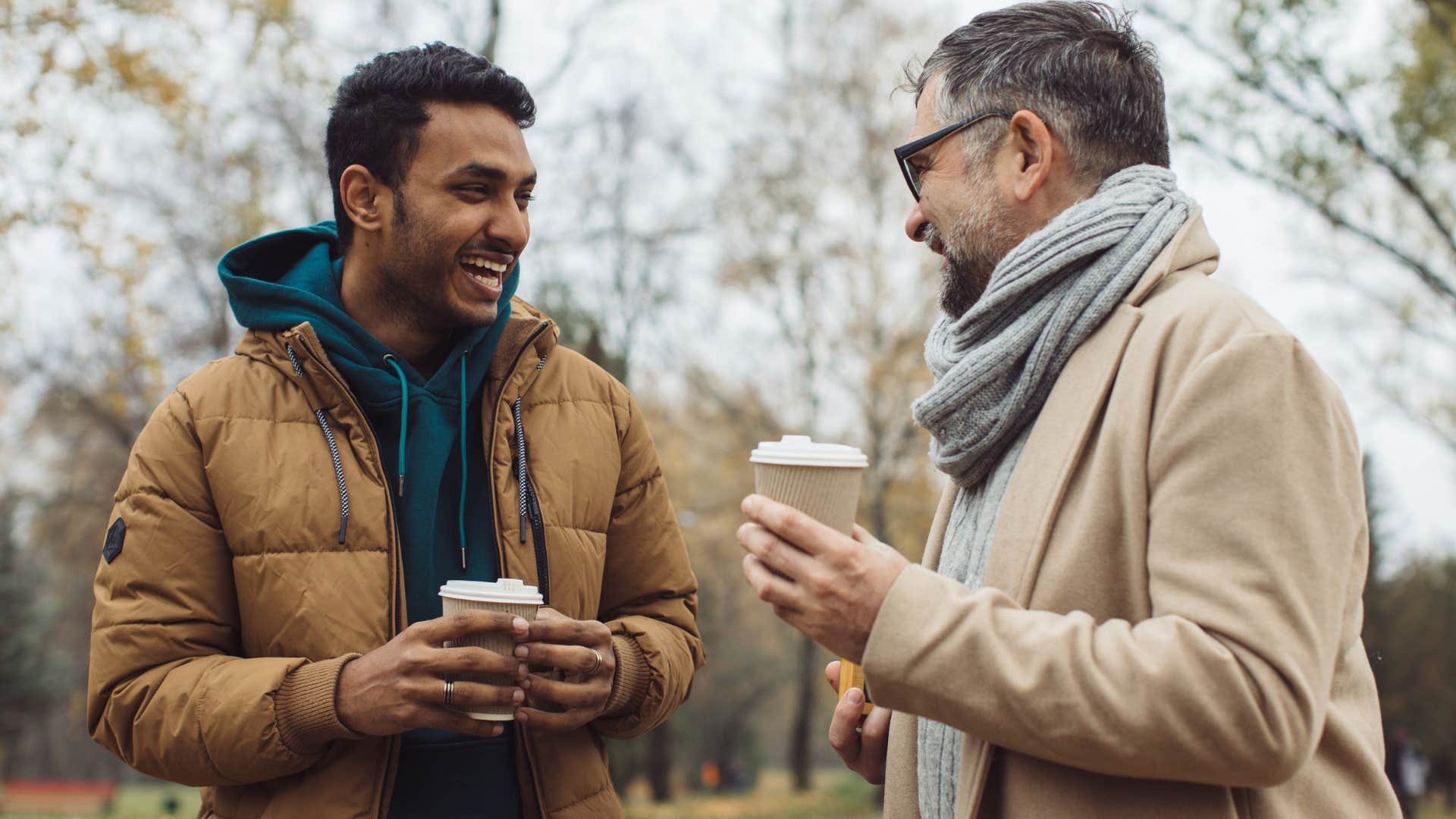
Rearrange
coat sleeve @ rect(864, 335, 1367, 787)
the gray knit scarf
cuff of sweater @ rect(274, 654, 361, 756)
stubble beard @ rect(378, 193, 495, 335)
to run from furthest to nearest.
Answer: stubble beard @ rect(378, 193, 495, 335) < cuff of sweater @ rect(274, 654, 361, 756) < the gray knit scarf < coat sleeve @ rect(864, 335, 1367, 787)

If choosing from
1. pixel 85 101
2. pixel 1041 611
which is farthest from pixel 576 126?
pixel 1041 611

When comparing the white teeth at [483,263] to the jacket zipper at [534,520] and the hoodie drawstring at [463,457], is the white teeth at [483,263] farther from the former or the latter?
the jacket zipper at [534,520]

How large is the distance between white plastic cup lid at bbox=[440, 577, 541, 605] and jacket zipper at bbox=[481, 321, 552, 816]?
0.34 metres

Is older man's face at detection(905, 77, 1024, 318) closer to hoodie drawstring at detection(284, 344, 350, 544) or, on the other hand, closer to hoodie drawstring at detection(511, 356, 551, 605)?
hoodie drawstring at detection(511, 356, 551, 605)

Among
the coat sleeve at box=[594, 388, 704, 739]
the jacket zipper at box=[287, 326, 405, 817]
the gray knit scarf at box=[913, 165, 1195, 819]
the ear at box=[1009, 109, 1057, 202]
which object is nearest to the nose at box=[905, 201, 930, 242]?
the ear at box=[1009, 109, 1057, 202]

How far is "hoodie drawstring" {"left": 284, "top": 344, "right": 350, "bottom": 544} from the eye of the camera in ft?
7.84

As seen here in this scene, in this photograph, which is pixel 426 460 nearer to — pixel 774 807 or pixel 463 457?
pixel 463 457

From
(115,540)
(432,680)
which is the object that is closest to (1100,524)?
(432,680)

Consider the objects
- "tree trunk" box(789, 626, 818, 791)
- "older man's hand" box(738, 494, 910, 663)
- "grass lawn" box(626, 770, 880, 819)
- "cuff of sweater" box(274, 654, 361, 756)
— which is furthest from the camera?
"tree trunk" box(789, 626, 818, 791)

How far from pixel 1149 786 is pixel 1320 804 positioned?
0.31m

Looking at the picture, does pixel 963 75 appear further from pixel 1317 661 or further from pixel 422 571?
pixel 422 571

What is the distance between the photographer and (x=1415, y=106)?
36.0ft

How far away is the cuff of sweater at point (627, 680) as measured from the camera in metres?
2.50

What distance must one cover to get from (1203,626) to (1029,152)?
3.25 feet
